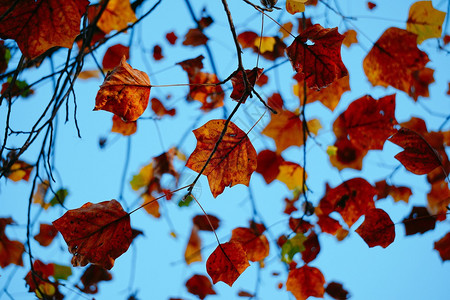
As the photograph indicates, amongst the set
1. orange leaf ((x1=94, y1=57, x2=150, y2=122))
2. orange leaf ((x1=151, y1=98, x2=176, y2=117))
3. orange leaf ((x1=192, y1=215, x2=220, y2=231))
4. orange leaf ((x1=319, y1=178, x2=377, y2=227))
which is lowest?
orange leaf ((x1=94, y1=57, x2=150, y2=122))

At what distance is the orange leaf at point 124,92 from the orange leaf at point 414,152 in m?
0.77

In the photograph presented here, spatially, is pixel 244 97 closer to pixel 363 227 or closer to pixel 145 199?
pixel 363 227

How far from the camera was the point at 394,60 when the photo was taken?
138 cm

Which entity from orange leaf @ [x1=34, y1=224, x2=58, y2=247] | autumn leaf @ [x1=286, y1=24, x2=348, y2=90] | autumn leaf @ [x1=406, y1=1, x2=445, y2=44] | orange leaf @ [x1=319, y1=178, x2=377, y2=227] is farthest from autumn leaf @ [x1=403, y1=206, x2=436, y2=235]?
orange leaf @ [x1=34, y1=224, x2=58, y2=247]

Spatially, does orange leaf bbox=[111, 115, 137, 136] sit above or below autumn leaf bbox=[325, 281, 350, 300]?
above

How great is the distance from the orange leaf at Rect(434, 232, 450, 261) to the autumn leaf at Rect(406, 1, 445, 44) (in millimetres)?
973

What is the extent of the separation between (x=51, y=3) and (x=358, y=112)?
124 centimetres

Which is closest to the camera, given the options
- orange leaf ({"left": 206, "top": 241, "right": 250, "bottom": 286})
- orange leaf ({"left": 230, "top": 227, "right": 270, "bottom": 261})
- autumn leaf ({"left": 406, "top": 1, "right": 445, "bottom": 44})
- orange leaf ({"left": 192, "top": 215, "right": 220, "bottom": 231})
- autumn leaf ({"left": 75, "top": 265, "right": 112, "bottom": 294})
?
orange leaf ({"left": 206, "top": 241, "right": 250, "bottom": 286})

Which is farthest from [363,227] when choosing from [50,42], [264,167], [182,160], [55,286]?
[55,286]

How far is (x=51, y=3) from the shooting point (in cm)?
65

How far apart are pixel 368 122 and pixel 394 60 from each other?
0.30m

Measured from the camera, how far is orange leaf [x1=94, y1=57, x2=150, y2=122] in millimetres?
647

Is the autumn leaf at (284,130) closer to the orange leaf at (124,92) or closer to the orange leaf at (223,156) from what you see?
the orange leaf at (223,156)

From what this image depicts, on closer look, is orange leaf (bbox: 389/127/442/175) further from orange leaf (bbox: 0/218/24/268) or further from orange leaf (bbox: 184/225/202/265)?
orange leaf (bbox: 0/218/24/268)
